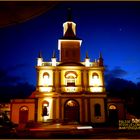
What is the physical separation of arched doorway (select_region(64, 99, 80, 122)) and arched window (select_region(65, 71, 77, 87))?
965 mm

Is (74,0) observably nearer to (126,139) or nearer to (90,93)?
(126,139)

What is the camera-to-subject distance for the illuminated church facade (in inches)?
519

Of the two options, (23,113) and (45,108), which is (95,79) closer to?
(45,108)

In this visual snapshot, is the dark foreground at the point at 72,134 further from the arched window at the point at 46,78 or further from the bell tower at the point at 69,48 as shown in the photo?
the bell tower at the point at 69,48

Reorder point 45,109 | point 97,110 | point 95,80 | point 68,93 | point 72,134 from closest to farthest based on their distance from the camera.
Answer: point 72,134 → point 45,109 → point 68,93 → point 97,110 → point 95,80

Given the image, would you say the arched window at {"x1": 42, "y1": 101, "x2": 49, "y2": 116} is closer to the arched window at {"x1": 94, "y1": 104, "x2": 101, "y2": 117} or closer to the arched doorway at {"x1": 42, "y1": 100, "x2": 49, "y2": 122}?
the arched doorway at {"x1": 42, "y1": 100, "x2": 49, "y2": 122}

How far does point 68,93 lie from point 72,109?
1018 mm

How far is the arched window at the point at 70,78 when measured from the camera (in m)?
13.6

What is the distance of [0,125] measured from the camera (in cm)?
633

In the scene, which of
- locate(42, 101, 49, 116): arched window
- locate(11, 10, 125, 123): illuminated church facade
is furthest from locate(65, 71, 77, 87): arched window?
locate(42, 101, 49, 116): arched window

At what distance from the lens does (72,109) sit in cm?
1364

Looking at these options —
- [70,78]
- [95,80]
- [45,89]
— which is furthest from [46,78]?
[95,80]

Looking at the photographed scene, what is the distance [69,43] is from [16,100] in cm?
475

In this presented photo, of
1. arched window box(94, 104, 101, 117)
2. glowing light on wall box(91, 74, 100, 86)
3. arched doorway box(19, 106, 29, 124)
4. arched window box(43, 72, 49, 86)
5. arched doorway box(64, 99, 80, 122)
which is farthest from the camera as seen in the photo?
glowing light on wall box(91, 74, 100, 86)
